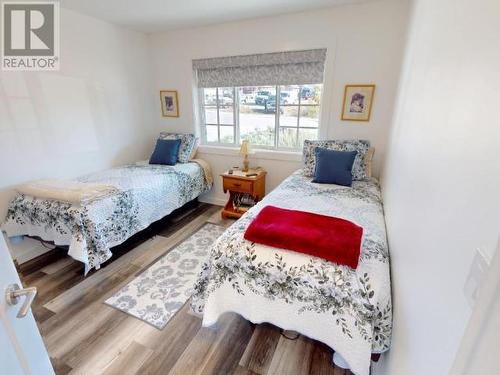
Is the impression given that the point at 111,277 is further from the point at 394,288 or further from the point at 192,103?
the point at 192,103

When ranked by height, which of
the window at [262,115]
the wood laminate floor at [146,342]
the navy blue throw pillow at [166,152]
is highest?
the window at [262,115]

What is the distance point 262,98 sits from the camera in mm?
3135

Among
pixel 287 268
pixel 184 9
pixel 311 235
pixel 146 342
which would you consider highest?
pixel 184 9

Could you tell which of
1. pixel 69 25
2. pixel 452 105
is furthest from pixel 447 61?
pixel 69 25

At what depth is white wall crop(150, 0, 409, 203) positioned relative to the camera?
2.42m

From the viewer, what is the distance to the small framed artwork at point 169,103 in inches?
140

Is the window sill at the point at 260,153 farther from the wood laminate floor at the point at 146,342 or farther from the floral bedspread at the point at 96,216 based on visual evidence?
the wood laminate floor at the point at 146,342

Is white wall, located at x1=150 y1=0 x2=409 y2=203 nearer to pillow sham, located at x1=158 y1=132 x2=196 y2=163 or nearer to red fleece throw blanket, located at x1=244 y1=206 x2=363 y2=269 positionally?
pillow sham, located at x1=158 y1=132 x2=196 y2=163

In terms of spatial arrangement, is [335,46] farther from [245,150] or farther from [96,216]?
[96,216]

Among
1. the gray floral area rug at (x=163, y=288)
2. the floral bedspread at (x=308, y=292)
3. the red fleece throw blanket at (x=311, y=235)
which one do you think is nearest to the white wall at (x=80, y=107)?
the gray floral area rug at (x=163, y=288)

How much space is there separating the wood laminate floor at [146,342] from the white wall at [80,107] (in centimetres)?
123

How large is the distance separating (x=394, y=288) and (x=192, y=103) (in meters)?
3.19

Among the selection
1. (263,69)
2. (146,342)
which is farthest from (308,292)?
(263,69)

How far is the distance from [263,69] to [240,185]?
4.69ft
